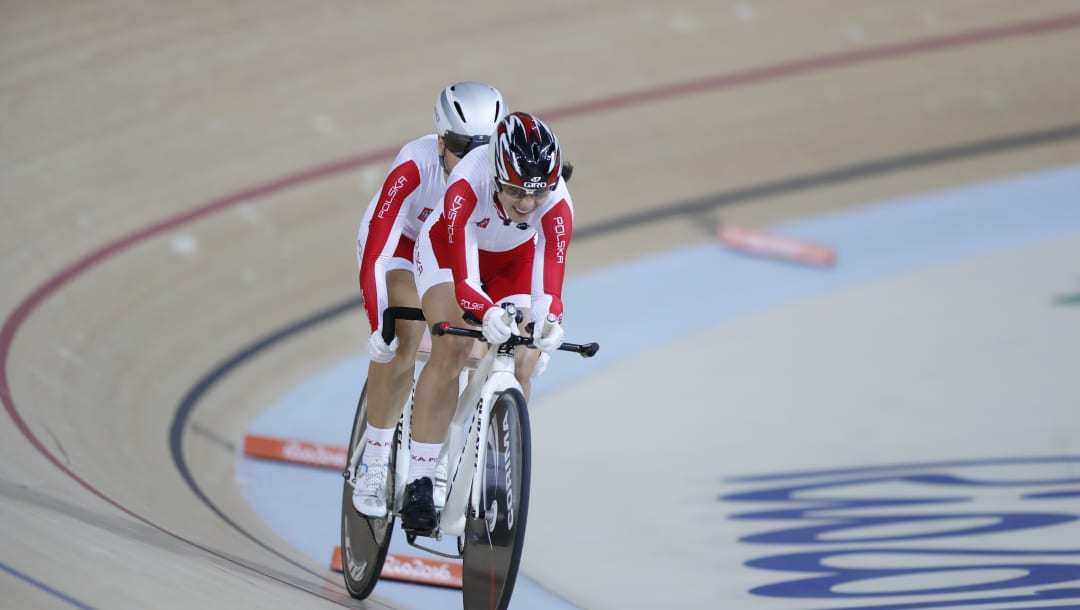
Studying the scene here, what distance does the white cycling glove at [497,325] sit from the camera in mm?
2838

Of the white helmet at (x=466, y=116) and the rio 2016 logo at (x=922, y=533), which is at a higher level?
the white helmet at (x=466, y=116)

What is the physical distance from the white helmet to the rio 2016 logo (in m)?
1.40

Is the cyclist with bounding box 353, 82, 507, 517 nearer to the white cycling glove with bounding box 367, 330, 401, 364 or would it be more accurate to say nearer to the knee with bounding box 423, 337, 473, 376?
the white cycling glove with bounding box 367, 330, 401, 364

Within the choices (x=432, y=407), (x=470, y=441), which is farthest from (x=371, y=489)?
(x=470, y=441)

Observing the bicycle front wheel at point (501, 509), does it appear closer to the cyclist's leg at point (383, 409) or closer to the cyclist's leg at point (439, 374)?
the cyclist's leg at point (439, 374)

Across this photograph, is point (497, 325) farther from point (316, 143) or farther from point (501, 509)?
point (316, 143)

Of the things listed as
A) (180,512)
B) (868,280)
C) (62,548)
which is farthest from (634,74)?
(62,548)

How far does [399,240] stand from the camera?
3.54m

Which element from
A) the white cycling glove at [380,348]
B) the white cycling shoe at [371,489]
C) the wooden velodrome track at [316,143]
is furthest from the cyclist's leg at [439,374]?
the wooden velodrome track at [316,143]

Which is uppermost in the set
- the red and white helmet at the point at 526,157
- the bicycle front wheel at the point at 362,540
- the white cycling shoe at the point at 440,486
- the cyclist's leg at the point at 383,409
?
the red and white helmet at the point at 526,157

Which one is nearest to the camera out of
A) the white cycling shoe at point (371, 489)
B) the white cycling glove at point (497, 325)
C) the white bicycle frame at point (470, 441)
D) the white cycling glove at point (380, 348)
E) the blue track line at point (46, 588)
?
the blue track line at point (46, 588)

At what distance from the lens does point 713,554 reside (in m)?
3.90

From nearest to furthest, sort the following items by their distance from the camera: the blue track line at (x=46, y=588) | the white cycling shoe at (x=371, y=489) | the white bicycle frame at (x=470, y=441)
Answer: the blue track line at (x=46, y=588) → the white bicycle frame at (x=470, y=441) → the white cycling shoe at (x=371, y=489)

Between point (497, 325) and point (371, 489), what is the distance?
82cm
